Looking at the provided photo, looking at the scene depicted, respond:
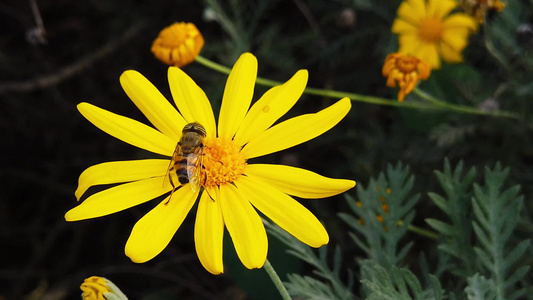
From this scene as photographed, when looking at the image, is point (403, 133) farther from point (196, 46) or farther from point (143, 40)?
point (143, 40)

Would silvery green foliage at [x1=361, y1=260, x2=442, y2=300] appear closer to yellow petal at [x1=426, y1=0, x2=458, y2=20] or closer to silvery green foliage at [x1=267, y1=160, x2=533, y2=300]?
silvery green foliage at [x1=267, y1=160, x2=533, y2=300]

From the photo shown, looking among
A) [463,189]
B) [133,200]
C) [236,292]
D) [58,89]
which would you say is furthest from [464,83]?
[58,89]

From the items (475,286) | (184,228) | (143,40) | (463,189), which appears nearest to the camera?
(475,286)

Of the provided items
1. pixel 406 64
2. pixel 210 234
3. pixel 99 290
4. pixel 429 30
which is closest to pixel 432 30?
pixel 429 30

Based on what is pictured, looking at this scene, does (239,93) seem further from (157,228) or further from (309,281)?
(309,281)

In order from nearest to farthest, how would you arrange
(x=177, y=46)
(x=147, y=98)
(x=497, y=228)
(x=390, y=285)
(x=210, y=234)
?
(x=210, y=234), (x=390, y=285), (x=147, y=98), (x=497, y=228), (x=177, y=46)

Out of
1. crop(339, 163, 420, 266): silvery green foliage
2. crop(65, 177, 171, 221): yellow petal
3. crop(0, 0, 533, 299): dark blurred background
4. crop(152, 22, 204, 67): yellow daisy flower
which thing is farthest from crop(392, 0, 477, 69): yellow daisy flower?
crop(65, 177, 171, 221): yellow petal

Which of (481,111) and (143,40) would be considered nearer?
(481,111)
